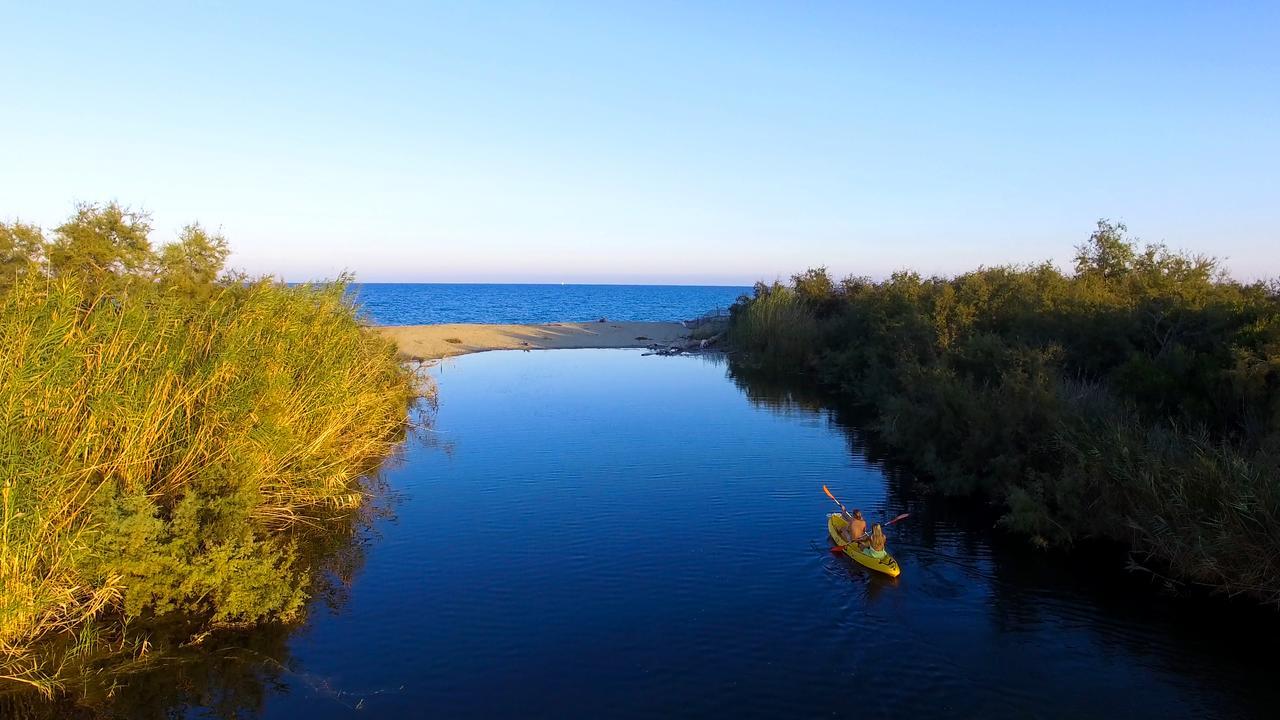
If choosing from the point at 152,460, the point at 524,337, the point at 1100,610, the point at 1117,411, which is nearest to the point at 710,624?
the point at 1100,610

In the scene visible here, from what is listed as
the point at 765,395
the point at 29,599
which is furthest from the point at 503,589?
the point at 765,395

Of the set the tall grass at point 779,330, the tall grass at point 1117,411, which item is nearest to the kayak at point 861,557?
the tall grass at point 1117,411

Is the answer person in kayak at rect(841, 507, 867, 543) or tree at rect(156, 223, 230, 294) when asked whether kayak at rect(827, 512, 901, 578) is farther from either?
tree at rect(156, 223, 230, 294)

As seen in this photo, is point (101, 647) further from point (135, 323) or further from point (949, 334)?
point (949, 334)

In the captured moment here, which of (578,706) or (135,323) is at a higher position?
(135,323)

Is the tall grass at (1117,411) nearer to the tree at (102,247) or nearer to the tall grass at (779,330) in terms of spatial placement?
the tall grass at (779,330)
